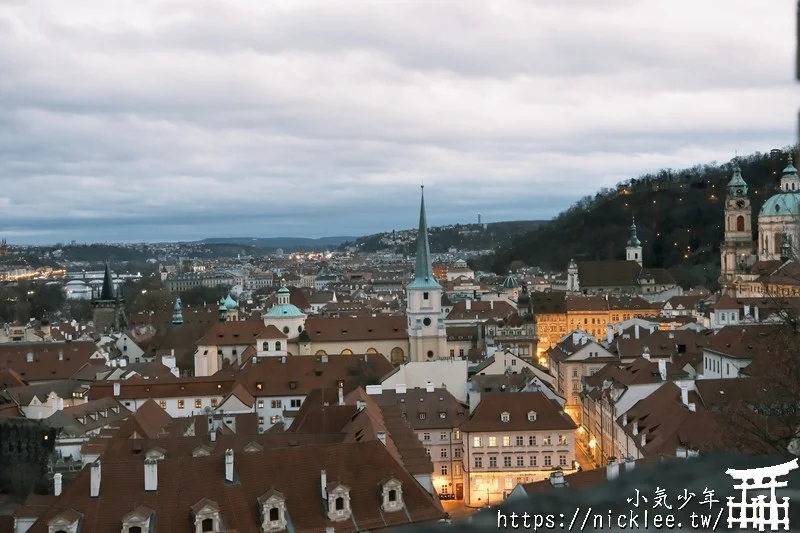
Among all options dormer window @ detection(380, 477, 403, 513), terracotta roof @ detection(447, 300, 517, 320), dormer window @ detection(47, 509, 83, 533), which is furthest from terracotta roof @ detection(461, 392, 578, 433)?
terracotta roof @ detection(447, 300, 517, 320)

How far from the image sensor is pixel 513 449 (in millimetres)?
34281

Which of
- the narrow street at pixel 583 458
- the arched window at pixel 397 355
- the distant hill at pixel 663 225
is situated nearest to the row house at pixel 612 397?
the narrow street at pixel 583 458

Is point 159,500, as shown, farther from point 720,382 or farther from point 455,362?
point 455,362

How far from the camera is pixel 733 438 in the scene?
12.4 metres

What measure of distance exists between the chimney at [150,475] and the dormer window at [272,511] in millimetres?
1969

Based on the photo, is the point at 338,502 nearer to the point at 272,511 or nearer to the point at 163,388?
the point at 272,511

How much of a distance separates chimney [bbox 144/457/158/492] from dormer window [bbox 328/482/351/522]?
3284 millimetres

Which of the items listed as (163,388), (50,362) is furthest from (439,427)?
(50,362)

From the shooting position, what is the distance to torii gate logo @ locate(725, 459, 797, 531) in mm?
4566

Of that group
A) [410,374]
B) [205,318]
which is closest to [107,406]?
[410,374]

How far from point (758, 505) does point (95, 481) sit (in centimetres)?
1642

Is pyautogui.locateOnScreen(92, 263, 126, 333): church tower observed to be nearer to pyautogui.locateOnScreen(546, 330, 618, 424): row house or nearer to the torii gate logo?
pyautogui.locateOnScreen(546, 330, 618, 424): row house

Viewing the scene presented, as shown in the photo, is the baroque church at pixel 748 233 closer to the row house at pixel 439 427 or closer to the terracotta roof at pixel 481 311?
the terracotta roof at pixel 481 311

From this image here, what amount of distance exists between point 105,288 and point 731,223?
55.0 m
